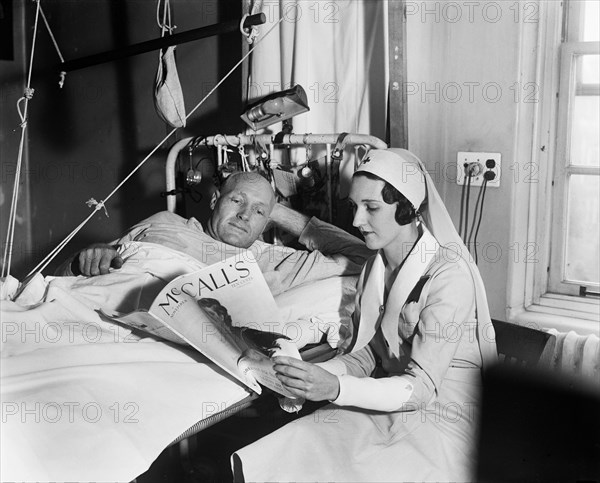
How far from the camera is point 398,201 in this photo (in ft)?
4.61

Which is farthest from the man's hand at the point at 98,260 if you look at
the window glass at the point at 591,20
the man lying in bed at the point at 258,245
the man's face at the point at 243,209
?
the window glass at the point at 591,20

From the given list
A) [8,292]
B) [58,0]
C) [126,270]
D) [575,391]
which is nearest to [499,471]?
[575,391]

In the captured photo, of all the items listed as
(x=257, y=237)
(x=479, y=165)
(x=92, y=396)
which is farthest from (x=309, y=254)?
(x=92, y=396)

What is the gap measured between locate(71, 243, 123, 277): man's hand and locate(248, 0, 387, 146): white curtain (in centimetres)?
70

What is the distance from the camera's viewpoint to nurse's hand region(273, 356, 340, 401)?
123cm

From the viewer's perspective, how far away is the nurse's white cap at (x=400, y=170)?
139 centimetres

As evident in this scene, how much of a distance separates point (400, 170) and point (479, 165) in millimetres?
656

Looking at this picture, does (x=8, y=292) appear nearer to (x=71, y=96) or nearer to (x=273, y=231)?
(x=273, y=231)

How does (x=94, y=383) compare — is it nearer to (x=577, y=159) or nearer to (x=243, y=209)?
(x=243, y=209)

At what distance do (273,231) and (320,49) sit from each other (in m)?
0.59

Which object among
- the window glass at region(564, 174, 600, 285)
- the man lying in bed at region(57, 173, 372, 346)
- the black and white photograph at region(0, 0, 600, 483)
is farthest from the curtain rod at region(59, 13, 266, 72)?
the window glass at region(564, 174, 600, 285)

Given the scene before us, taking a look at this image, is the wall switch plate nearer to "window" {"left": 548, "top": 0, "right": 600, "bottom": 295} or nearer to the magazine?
"window" {"left": 548, "top": 0, "right": 600, "bottom": 295}

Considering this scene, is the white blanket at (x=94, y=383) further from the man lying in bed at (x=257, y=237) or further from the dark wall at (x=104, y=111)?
the dark wall at (x=104, y=111)

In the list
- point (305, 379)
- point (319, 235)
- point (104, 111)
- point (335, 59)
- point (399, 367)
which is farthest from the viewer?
point (104, 111)
